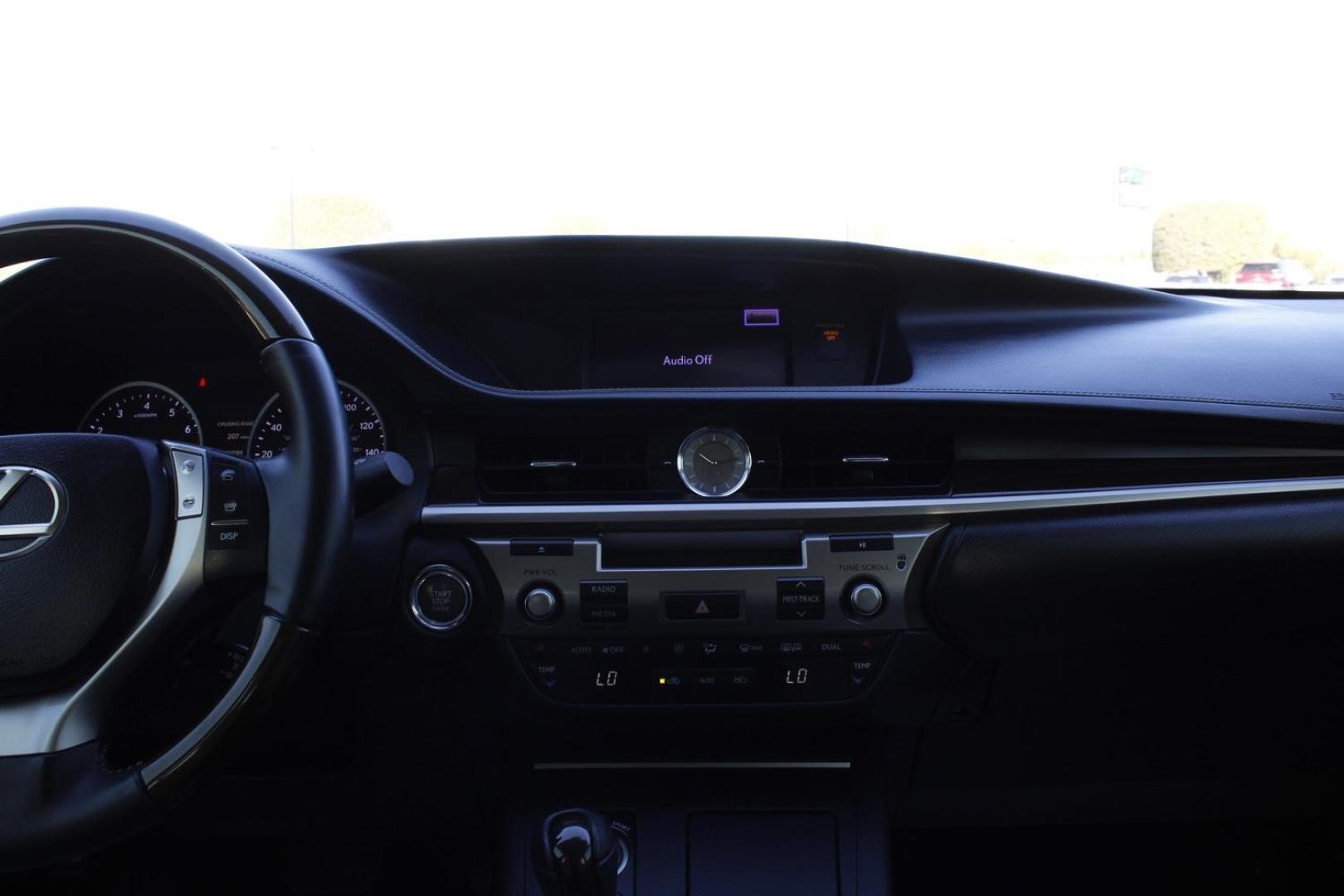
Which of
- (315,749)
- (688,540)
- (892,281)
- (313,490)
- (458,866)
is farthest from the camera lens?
(458,866)

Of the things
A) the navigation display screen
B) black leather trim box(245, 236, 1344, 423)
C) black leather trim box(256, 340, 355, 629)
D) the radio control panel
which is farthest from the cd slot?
black leather trim box(256, 340, 355, 629)

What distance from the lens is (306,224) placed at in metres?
2.17

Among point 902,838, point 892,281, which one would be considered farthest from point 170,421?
point 902,838

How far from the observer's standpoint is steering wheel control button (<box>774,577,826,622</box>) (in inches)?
70.7

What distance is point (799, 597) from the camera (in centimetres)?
180

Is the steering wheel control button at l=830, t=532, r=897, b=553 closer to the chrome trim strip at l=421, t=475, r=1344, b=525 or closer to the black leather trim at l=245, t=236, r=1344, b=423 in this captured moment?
the chrome trim strip at l=421, t=475, r=1344, b=525

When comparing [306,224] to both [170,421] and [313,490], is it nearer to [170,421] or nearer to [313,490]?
[170,421]

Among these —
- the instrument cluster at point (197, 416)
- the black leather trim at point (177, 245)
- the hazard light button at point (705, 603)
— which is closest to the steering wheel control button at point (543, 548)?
the hazard light button at point (705, 603)

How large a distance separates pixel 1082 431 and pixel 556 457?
823 millimetres

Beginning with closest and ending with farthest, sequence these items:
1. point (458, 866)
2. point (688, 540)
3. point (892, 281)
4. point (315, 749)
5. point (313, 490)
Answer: point (313, 490) → point (688, 540) → point (315, 749) → point (892, 281) → point (458, 866)

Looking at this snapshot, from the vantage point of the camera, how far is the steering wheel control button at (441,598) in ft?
5.92

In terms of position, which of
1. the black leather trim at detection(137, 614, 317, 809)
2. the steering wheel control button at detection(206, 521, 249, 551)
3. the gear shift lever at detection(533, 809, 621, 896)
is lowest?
the gear shift lever at detection(533, 809, 621, 896)

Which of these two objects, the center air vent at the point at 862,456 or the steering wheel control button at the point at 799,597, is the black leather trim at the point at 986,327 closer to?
the center air vent at the point at 862,456

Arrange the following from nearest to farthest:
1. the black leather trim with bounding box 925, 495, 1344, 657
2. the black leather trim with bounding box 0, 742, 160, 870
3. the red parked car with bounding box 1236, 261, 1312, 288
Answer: the black leather trim with bounding box 0, 742, 160, 870, the black leather trim with bounding box 925, 495, 1344, 657, the red parked car with bounding box 1236, 261, 1312, 288
